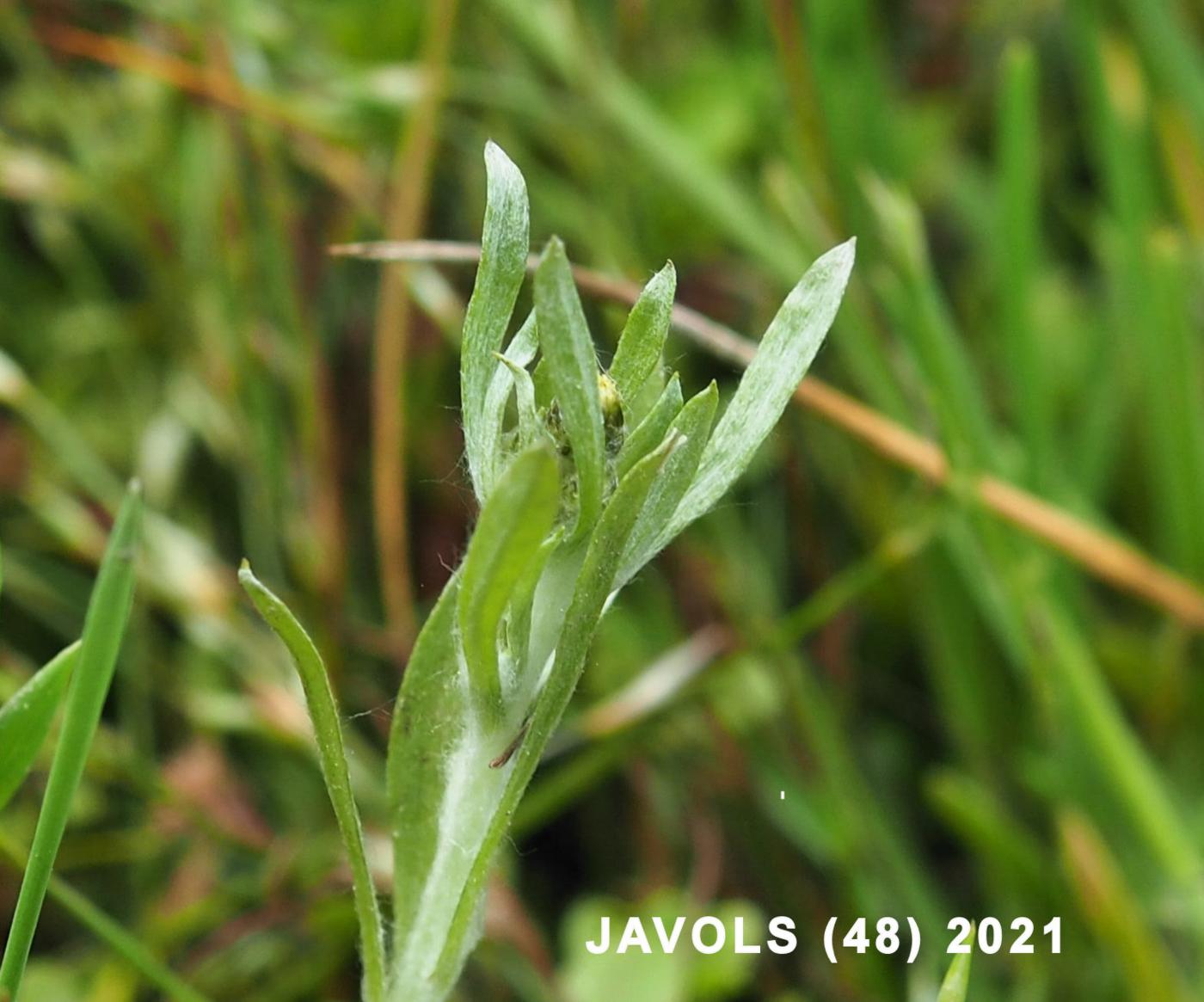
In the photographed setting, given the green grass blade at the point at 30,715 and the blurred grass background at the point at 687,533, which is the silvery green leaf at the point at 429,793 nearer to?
the green grass blade at the point at 30,715

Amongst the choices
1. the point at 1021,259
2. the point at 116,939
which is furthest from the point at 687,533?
the point at 116,939

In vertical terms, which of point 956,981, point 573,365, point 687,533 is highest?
point 687,533

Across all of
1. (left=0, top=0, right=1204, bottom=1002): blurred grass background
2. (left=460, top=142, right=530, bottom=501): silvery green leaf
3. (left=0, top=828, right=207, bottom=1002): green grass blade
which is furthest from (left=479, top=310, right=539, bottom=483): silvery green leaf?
(left=0, top=0, right=1204, bottom=1002): blurred grass background

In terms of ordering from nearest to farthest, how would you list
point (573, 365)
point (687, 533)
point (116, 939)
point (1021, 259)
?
point (573, 365) → point (116, 939) → point (1021, 259) → point (687, 533)

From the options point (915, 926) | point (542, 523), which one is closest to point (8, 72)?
point (915, 926)

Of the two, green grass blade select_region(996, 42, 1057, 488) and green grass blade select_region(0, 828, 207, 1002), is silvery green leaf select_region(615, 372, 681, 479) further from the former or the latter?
green grass blade select_region(996, 42, 1057, 488)

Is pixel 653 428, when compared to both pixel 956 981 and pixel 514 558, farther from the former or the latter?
pixel 956 981

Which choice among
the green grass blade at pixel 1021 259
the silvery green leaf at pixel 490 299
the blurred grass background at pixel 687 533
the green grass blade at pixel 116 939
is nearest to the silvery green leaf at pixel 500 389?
the silvery green leaf at pixel 490 299
